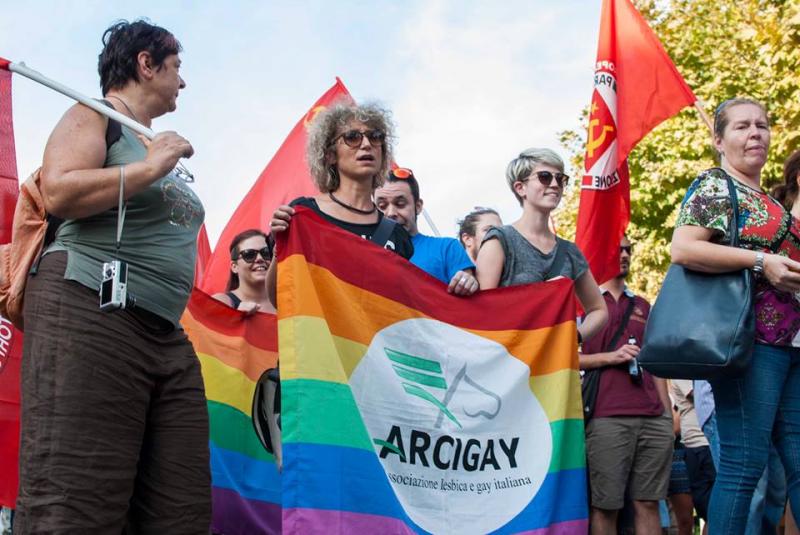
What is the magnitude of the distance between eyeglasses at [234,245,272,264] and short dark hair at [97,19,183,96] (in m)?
2.41

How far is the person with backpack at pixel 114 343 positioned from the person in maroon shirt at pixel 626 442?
2.73 m

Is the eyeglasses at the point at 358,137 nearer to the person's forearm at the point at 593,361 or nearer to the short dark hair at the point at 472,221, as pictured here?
the person's forearm at the point at 593,361

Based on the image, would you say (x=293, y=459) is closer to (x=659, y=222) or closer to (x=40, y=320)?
(x=40, y=320)

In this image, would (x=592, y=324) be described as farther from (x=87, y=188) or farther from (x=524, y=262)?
(x=87, y=188)

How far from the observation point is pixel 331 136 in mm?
4598

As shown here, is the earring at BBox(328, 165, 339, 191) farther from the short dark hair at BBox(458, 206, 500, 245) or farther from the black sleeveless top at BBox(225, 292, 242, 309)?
the short dark hair at BBox(458, 206, 500, 245)

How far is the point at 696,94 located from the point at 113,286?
56.0ft

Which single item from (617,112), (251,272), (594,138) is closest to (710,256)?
(251,272)

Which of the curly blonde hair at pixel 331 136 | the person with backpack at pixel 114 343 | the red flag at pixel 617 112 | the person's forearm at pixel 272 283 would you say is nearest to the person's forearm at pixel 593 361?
the red flag at pixel 617 112

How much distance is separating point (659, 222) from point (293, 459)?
731 inches

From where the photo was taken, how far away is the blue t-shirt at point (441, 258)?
4799mm

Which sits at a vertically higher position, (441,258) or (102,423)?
(441,258)

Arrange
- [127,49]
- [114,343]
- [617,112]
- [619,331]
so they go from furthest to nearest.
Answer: [617,112]
[619,331]
[127,49]
[114,343]

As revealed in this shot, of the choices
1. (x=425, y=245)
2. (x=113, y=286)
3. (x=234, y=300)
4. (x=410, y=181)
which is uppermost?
(x=410, y=181)
